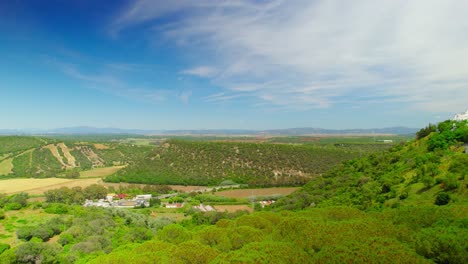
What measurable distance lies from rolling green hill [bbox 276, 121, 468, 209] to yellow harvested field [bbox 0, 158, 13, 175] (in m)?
121

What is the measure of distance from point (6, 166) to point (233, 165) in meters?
100

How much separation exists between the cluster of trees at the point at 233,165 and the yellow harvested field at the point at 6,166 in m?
51.8

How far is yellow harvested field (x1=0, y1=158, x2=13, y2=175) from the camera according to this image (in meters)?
111

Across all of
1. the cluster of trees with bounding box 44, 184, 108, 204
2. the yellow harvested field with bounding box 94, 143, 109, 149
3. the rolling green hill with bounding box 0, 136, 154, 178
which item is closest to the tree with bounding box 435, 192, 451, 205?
the cluster of trees with bounding box 44, 184, 108, 204

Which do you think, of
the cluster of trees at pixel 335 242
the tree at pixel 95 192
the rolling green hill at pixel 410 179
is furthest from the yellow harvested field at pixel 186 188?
the cluster of trees at pixel 335 242

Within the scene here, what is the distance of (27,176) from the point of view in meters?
106

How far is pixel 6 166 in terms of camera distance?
116 m

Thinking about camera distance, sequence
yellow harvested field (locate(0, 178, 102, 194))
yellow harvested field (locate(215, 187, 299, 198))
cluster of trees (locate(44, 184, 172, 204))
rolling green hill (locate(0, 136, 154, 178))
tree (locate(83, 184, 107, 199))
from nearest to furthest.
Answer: cluster of trees (locate(44, 184, 172, 204)) → yellow harvested field (locate(215, 187, 299, 198)) → tree (locate(83, 184, 107, 199)) → yellow harvested field (locate(0, 178, 102, 194)) → rolling green hill (locate(0, 136, 154, 178))

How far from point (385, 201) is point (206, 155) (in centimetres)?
7902

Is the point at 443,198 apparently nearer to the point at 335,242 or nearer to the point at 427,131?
the point at 335,242

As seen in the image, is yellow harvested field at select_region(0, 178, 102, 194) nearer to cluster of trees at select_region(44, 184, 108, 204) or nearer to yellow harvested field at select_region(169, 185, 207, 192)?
cluster of trees at select_region(44, 184, 108, 204)

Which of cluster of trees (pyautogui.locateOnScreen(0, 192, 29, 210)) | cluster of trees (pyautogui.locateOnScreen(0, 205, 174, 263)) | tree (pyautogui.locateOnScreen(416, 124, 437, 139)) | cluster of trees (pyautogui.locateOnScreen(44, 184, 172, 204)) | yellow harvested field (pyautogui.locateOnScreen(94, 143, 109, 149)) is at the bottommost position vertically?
cluster of trees (pyautogui.locateOnScreen(44, 184, 172, 204))

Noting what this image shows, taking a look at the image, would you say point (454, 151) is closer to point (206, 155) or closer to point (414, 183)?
point (414, 183)

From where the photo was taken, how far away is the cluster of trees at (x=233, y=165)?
88.6 meters
